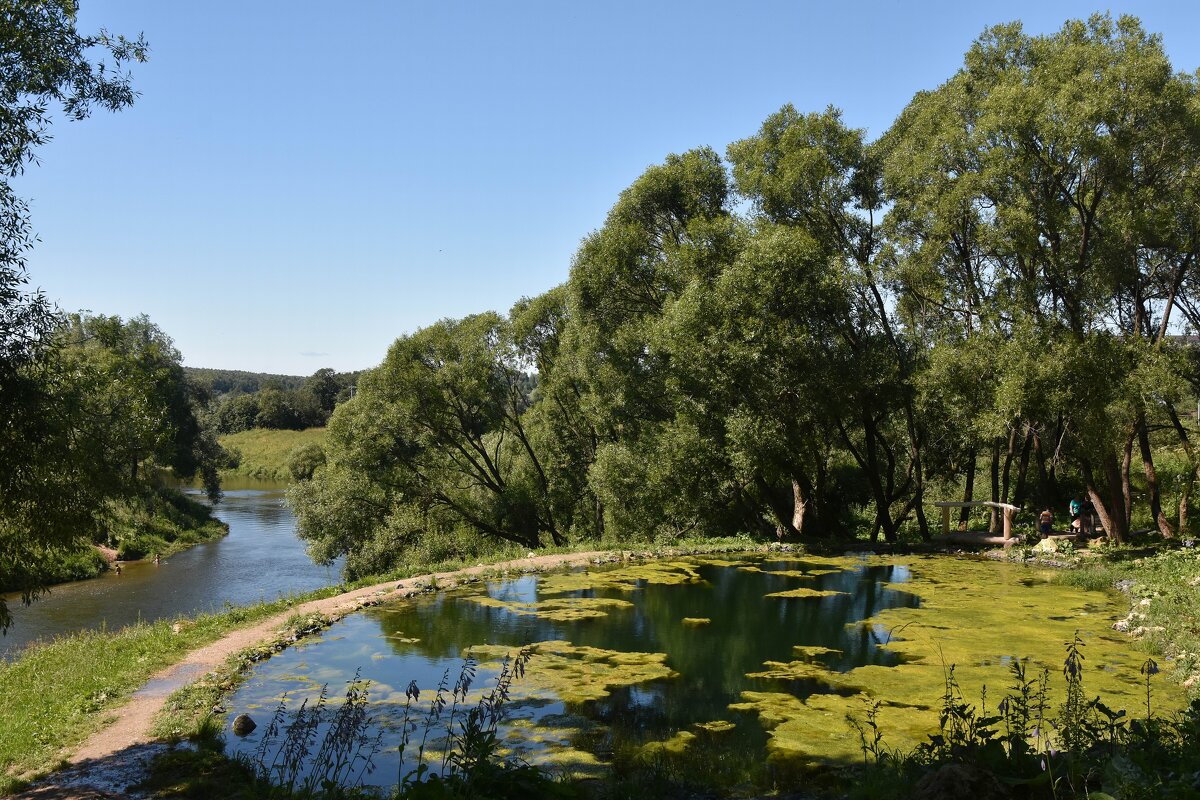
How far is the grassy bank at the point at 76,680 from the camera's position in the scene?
9.38 meters

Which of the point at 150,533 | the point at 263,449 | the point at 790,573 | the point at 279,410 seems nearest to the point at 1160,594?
the point at 790,573

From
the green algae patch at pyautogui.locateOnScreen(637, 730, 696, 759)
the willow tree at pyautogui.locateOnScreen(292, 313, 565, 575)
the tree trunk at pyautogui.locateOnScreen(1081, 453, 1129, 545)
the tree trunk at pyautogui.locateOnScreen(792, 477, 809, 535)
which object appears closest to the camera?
the green algae patch at pyautogui.locateOnScreen(637, 730, 696, 759)

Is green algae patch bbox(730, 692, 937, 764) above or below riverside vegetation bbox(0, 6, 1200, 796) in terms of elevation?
below

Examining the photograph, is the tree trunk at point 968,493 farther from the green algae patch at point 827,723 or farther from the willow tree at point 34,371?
the willow tree at point 34,371

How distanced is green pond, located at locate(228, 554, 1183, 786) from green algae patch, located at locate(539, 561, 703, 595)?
0.12 metres

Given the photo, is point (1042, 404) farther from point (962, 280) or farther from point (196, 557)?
point (196, 557)

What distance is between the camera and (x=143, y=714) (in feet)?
34.8

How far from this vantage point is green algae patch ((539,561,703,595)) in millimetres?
19891

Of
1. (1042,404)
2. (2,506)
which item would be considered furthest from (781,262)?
(2,506)

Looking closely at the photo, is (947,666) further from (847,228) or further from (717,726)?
(847,228)

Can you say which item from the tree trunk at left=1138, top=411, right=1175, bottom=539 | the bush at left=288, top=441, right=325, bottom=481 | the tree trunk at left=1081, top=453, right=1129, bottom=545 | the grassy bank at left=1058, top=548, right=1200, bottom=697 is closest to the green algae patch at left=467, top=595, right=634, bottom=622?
the grassy bank at left=1058, top=548, right=1200, bottom=697

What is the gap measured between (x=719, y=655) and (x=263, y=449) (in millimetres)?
94049

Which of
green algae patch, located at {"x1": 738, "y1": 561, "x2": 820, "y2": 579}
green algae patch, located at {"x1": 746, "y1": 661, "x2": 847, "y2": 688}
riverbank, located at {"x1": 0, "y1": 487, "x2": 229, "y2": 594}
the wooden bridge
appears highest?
the wooden bridge

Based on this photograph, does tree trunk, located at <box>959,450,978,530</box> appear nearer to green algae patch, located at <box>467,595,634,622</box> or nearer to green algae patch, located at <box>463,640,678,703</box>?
green algae patch, located at <box>467,595,634,622</box>
